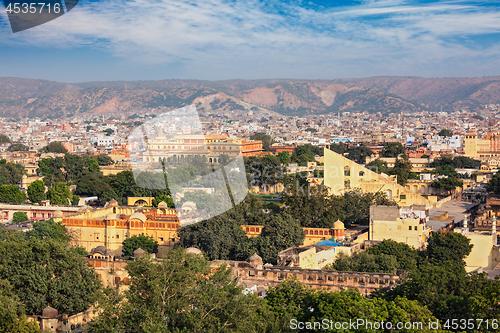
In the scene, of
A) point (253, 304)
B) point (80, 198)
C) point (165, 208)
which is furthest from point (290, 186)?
point (80, 198)

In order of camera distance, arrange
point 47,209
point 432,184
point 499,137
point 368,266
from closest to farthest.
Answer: point 368,266 → point 47,209 → point 432,184 → point 499,137

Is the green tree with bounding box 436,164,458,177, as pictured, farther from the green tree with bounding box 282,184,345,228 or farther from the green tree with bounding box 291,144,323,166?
the green tree with bounding box 282,184,345,228

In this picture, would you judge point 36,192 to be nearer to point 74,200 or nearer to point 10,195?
point 10,195

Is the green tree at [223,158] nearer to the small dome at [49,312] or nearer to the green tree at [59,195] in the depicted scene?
the green tree at [59,195]

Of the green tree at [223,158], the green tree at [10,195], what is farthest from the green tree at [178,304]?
the green tree at [223,158]

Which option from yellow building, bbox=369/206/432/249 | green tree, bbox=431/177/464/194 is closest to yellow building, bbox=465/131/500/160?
green tree, bbox=431/177/464/194

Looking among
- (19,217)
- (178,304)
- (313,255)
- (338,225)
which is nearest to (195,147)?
(19,217)

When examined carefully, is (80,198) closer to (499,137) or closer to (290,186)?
(290,186)
